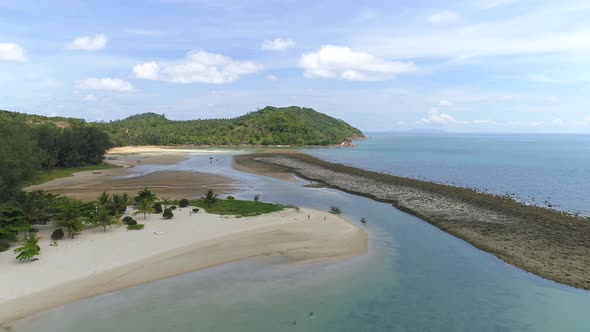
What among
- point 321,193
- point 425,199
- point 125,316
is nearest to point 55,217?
point 125,316

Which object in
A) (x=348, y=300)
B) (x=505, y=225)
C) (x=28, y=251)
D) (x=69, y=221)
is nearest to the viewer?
(x=348, y=300)

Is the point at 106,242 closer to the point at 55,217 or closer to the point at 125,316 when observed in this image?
the point at 55,217

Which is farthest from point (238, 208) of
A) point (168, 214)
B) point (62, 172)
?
point (62, 172)

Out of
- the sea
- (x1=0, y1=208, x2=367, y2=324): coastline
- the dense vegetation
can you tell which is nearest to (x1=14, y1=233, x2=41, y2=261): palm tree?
(x1=0, y1=208, x2=367, y2=324): coastline

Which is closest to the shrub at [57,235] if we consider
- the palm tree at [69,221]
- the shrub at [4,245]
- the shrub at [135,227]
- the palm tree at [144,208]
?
the palm tree at [69,221]

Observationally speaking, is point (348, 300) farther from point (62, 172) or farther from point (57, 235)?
point (62, 172)

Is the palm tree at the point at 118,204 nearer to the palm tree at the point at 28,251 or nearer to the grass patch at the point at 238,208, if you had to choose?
the grass patch at the point at 238,208

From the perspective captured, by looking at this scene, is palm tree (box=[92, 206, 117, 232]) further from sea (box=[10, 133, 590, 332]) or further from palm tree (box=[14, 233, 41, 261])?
sea (box=[10, 133, 590, 332])
